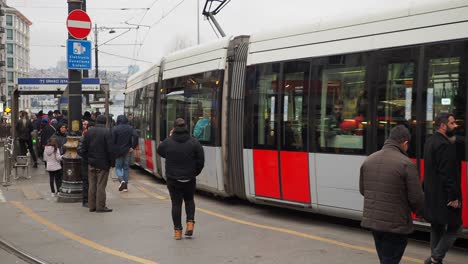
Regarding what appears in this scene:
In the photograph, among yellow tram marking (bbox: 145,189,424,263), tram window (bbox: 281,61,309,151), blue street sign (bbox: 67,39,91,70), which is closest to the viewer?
yellow tram marking (bbox: 145,189,424,263)

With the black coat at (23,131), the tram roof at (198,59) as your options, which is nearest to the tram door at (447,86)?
the tram roof at (198,59)

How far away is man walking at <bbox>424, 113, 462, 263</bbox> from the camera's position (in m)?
5.76

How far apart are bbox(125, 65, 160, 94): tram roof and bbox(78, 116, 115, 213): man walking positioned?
515 centimetres

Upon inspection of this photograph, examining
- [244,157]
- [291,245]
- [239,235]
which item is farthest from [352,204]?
[244,157]

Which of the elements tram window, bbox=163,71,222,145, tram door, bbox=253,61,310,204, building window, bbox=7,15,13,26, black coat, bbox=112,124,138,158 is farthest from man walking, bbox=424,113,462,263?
building window, bbox=7,15,13,26

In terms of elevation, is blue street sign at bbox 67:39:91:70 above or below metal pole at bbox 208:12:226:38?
below

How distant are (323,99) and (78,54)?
5.70 metres

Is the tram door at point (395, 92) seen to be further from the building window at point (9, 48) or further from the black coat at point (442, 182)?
the building window at point (9, 48)

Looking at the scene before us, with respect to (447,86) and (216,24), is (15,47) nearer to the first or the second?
(216,24)

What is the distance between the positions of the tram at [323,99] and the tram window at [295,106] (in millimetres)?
16

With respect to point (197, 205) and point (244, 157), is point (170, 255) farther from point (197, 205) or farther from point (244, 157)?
point (197, 205)

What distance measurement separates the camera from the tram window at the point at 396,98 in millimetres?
7109

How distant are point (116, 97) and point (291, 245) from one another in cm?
3148

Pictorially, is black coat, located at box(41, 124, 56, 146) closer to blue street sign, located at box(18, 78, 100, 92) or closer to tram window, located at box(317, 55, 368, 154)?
blue street sign, located at box(18, 78, 100, 92)
